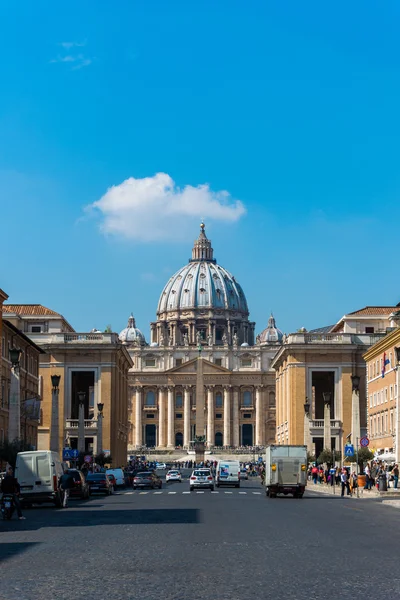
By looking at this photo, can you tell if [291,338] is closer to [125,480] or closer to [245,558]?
[125,480]

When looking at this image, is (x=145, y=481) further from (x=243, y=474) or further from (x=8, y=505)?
(x=243, y=474)

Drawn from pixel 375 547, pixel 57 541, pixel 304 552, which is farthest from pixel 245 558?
pixel 57 541

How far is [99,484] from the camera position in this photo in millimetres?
55031

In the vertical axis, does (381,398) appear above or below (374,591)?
above

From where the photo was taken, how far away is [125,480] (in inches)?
2980

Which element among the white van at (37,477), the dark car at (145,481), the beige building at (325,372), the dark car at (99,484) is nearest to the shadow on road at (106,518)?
the white van at (37,477)

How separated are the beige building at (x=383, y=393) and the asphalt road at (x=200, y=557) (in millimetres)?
45582

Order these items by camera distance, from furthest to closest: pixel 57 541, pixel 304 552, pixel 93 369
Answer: pixel 93 369
pixel 57 541
pixel 304 552

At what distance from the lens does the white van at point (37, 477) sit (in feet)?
118

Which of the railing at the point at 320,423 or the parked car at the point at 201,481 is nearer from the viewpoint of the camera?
the parked car at the point at 201,481

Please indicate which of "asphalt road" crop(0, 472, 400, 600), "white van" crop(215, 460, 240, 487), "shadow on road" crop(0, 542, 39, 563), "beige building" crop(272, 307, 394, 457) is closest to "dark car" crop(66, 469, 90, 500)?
"asphalt road" crop(0, 472, 400, 600)

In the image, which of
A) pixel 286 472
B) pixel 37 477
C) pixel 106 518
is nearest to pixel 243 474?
pixel 286 472

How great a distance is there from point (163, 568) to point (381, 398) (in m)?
68.2

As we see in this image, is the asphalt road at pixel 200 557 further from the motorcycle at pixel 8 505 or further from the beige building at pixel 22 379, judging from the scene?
the beige building at pixel 22 379
